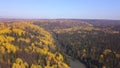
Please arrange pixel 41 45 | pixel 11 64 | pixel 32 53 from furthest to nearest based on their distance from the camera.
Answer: pixel 41 45
pixel 32 53
pixel 11 64

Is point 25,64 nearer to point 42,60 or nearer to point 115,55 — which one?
point 42,60

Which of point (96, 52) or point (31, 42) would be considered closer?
point (96, 52)

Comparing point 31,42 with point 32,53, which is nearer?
point 32,53

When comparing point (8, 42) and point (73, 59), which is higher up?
point (8, 42)

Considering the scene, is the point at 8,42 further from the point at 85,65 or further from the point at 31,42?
the point at 85,65

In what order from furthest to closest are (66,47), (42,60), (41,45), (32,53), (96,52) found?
(66,47) → (41,45) → (96,52) → (32,53) → (42,60)

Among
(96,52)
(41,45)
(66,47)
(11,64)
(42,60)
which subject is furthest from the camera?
(66,47)

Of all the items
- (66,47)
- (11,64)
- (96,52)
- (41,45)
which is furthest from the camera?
(66,47)

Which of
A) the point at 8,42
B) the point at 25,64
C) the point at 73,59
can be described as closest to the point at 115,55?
the point at 73,59

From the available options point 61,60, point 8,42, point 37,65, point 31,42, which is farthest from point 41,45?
point 37,65
